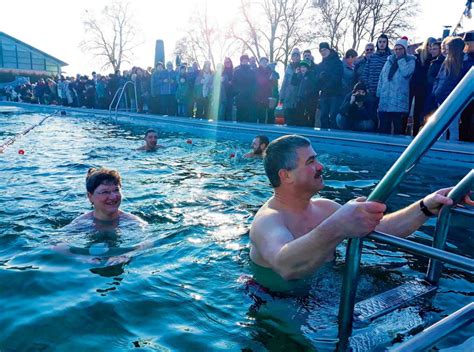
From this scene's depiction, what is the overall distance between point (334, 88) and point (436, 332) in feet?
31.3

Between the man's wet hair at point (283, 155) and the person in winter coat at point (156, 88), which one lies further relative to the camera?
the person in winter coat at point (156, 88)

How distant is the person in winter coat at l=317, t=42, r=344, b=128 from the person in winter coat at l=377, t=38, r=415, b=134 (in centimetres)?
125

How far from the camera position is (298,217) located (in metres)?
3.10

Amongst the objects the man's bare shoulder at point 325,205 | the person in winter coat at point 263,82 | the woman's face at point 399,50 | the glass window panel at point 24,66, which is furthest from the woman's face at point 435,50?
the glass window panel at point 24,66

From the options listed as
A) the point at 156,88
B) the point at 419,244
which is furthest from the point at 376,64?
the point at 156,88

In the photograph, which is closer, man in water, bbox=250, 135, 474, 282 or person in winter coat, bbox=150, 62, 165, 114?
man in water, bbox=250, 135, 474, 282

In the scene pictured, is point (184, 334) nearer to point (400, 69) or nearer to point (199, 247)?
point (199, 247)

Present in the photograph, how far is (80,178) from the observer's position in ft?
25.4

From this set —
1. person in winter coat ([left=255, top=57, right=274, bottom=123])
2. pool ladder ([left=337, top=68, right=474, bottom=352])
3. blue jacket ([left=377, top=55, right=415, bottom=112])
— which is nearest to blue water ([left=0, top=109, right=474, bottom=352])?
pool ladder ([left=337, top=68, right=474, bottom=352])

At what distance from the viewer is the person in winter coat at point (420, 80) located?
8711 millimetres

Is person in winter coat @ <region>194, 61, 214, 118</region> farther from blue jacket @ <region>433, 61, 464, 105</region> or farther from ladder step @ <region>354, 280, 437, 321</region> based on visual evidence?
ladder step @ <region>354, 280, 437, 321</region>

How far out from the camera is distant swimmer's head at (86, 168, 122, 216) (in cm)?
449

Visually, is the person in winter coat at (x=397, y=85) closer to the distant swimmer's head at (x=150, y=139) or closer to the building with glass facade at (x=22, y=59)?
the distant swimmer's head at (x=150, y=139)

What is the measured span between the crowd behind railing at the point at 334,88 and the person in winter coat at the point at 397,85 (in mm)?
19
